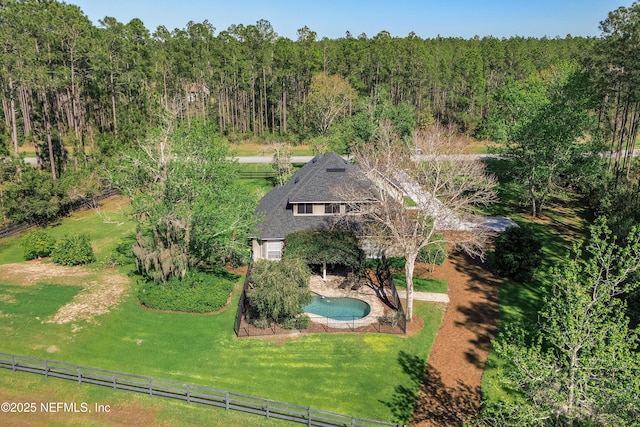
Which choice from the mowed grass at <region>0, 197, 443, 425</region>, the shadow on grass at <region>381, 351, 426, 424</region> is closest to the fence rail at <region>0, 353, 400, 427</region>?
the mowed grass at <region>0, 197, 443, 425</region>

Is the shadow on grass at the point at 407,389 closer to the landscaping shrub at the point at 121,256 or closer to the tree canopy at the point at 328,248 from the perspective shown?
the tree canopy at the point at 328,248

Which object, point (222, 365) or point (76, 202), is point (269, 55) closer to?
point (76, 202)

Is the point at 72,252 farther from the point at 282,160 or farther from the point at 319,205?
the point at 282,160

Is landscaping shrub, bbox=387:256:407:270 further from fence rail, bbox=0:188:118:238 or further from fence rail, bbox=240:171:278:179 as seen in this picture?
fence rail, bbox=0:188:118:238

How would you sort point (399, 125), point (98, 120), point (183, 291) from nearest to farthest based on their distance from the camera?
point (183, 291)
point (399, 125)
point (98, 120)

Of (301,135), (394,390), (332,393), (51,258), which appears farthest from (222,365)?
(301,135)

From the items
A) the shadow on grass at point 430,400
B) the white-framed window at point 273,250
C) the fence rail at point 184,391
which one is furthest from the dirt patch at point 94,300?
the shadow on grass at point 430,400

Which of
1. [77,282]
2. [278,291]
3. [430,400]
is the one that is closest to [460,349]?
[430,400]
